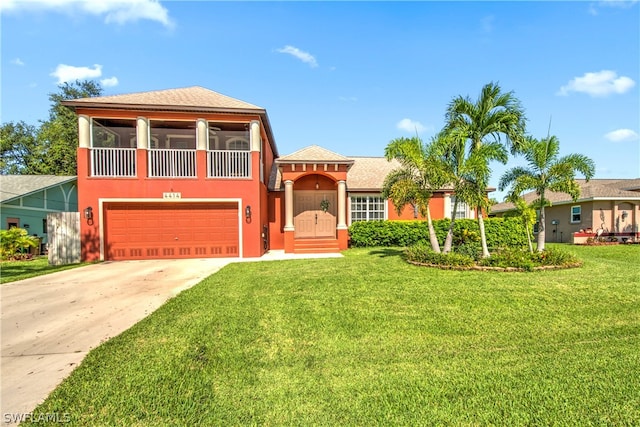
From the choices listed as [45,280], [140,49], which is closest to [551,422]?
[45,280]

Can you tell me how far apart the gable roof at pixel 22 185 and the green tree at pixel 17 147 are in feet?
50.5

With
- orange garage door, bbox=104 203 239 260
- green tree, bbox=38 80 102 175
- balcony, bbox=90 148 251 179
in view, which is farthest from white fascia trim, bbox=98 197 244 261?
green tree, bbox=38 80 102 175

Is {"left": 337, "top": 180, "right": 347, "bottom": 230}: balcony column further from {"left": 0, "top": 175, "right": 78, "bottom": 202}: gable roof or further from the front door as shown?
{"left": 0, "top": 175, "right": 78, "bottom": 202}: gable roof

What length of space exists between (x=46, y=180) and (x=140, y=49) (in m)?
13.9

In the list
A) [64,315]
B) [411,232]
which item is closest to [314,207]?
[411,232]

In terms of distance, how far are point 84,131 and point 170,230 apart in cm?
496

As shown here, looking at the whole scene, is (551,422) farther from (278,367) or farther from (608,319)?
(608,319)

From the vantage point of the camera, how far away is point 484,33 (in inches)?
388

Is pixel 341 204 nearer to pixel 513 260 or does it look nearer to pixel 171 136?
pixel 513 260

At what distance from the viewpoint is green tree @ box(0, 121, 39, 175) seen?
95.1ft

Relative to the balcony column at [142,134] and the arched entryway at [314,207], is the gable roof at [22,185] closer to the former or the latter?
the balcony column at [142,134]

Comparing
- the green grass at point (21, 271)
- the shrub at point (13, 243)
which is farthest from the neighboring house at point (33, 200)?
the green grass at point (21, 271)

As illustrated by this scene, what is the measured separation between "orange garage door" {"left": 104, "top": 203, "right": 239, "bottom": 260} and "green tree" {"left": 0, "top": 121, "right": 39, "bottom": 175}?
2752cm

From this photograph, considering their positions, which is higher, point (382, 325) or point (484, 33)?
point (484, 33)
